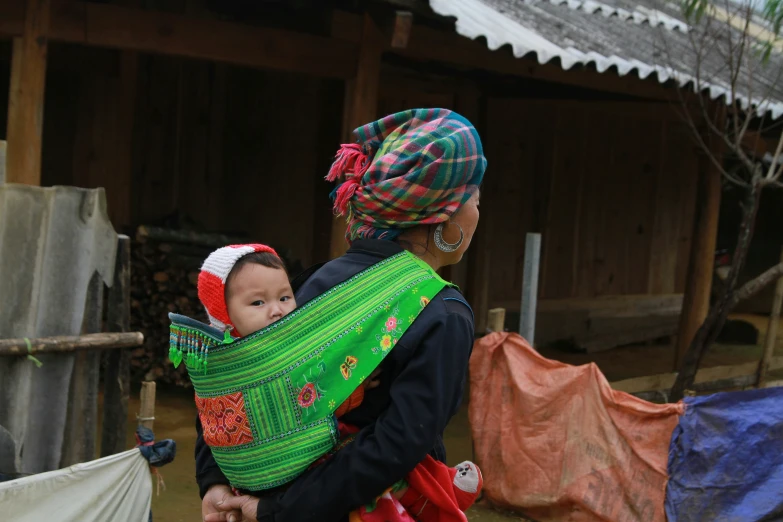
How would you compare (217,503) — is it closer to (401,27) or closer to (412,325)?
(412,325)

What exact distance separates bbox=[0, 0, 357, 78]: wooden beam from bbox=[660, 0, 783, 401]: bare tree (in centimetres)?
292

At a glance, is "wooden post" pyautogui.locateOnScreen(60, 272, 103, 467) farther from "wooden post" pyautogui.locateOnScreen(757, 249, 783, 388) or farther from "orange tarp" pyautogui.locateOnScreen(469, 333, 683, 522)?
"wooden post" pyautogui.locateOnScreen(757, 249, 783, 388)

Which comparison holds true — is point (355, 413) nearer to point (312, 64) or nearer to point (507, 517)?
point (507, 517)

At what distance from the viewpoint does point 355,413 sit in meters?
1.73

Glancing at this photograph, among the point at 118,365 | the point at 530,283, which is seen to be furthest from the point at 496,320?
the point at 118,365

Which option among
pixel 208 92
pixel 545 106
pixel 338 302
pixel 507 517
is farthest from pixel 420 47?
pixel 338 302

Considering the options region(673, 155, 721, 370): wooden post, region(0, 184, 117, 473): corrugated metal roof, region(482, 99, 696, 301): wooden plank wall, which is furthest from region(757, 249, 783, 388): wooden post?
region(0, 184, 117, 473): corrugated metal roof

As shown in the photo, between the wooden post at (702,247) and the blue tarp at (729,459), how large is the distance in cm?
436

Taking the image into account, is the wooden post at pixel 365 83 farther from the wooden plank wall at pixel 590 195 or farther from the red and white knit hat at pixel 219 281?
the red and white knit hat at pixel 219 281

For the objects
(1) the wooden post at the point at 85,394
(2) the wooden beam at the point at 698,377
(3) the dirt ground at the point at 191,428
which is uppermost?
(1) the wooden post at the point at 85,394

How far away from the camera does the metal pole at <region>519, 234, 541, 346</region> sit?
520 centimetres

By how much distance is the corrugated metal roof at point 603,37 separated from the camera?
19.1 ft

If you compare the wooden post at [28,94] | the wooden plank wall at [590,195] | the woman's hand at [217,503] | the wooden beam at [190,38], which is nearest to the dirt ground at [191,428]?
the wooden plank wall at [590,195]

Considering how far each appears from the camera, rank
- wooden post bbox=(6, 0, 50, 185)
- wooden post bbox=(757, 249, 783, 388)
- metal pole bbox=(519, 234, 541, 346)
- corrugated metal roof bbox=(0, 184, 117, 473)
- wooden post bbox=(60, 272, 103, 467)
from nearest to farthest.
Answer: corrugated metal roof bbox=(0, 184, 117, 473) < wooden post bbox=(60, 272, 103, 467) < wooden post bbox=(6, 0, 50, 185) < metal pole bbox=(519, 234, 541, 346) < wooden post bbox=(757, 249, 783, 388)
